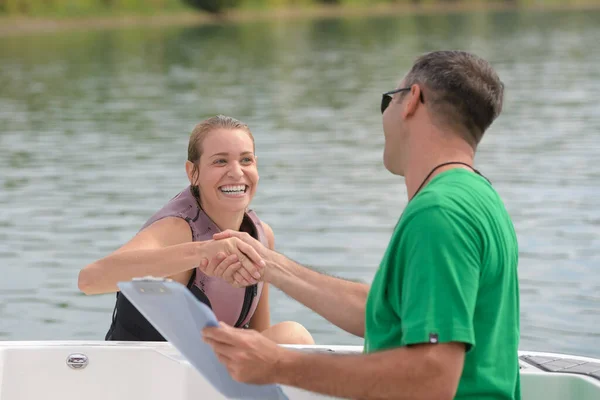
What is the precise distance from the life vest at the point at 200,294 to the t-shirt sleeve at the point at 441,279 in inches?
75.1

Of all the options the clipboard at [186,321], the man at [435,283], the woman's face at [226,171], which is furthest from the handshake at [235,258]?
the man at [435,283]

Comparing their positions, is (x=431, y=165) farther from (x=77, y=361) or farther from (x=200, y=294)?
(x=200, y=294)

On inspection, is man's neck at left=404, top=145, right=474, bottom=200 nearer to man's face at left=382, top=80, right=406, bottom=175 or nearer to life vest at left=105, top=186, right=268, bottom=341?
man's face at left=382, top=80, right=406, bottom=175

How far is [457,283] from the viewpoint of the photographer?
2.28 metres

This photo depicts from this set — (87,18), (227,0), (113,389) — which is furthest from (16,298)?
(227,0)

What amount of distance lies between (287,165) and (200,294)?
9.75m

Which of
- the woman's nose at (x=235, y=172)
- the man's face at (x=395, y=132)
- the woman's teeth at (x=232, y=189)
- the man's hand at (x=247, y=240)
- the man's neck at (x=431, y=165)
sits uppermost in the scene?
the man's face at (x=395, y=132)

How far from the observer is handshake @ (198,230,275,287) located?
11.7 ft

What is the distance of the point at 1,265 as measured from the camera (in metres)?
9.48

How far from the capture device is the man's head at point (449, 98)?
8.27 feet

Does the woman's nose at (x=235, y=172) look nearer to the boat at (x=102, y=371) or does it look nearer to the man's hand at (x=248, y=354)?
the boat at (x=102, y=371)

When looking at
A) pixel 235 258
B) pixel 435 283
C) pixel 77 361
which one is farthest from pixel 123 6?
pixel 435 283

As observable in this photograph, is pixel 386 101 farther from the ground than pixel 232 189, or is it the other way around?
pixel 386 101

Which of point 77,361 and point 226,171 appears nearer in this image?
point 77,361
